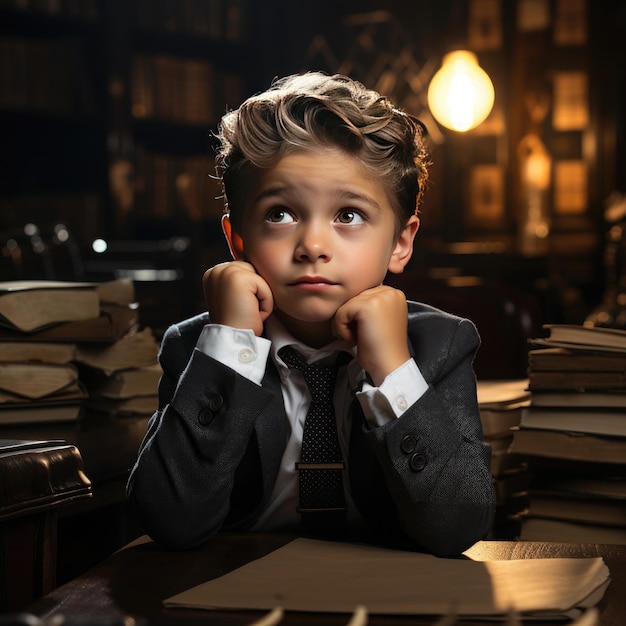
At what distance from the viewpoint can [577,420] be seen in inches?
58.9

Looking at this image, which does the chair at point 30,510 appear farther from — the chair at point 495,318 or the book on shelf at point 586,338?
the chair at point 495,318

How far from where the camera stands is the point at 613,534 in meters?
1.49

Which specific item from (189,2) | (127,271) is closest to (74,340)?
(127,271)

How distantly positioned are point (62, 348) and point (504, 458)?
2.63ft

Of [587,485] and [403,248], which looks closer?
[403,248]

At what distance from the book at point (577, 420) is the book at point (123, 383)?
705mm

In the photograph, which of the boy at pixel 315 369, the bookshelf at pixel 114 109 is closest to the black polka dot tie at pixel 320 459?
the boy at pixel 315 369

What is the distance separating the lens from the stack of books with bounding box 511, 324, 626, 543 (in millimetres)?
1477

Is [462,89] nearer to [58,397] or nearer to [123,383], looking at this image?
[123,383]

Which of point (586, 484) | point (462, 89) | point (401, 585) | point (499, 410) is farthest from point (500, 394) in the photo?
point (462, 89)

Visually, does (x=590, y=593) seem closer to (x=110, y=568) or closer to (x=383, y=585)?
(x=383, y=585)

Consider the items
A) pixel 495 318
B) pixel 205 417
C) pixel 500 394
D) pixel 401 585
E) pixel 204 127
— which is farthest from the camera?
pixel 204 127

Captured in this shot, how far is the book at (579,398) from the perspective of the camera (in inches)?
58.2

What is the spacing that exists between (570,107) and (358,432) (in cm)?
657
